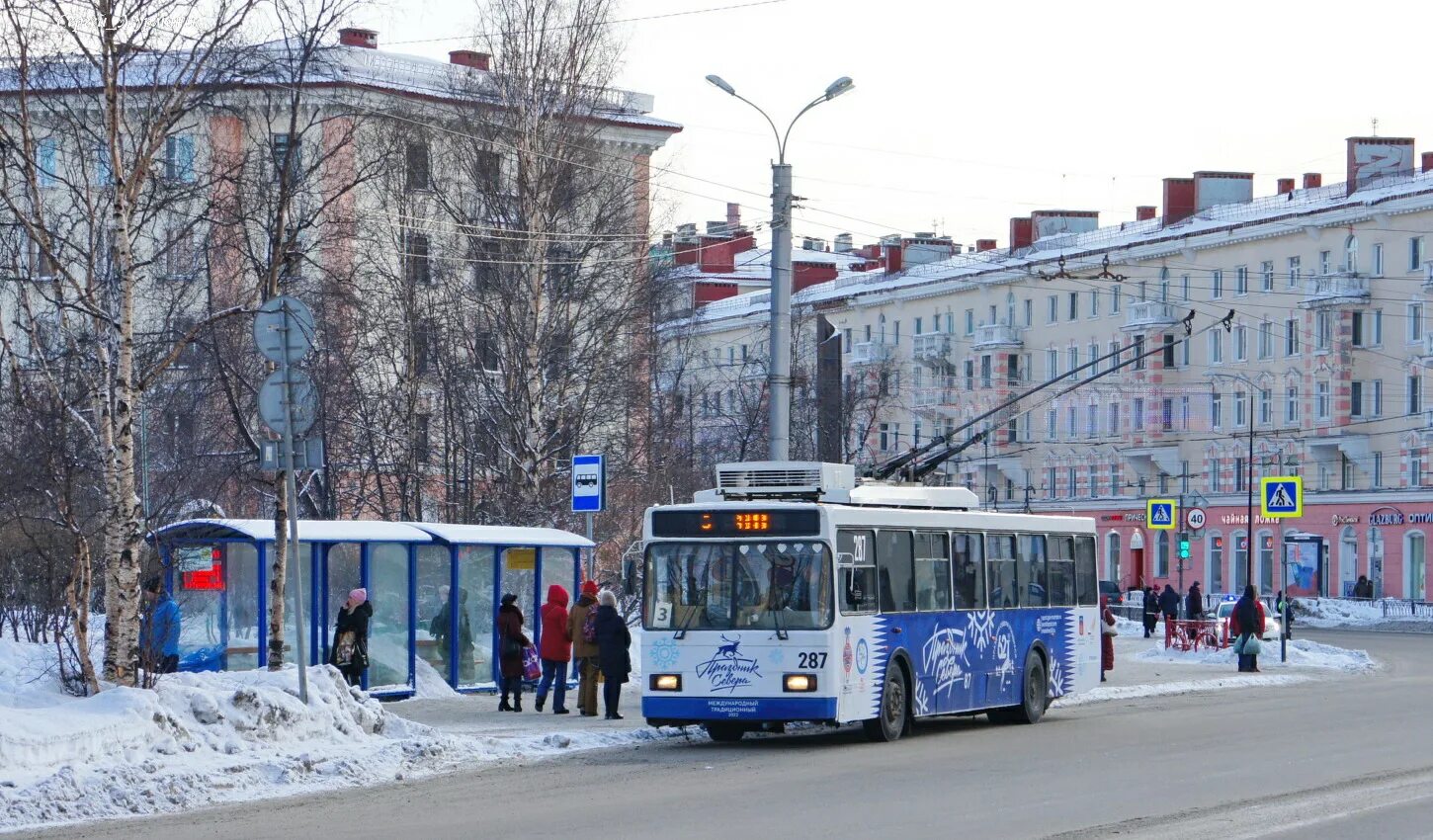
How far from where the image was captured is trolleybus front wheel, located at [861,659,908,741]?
20.6 meters

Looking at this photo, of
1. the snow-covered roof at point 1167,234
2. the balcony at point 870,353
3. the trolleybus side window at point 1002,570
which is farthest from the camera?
the balcony at point 870,353

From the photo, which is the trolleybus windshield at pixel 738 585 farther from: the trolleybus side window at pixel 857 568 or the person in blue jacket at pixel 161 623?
the person in blue jacket at pixel 161 623

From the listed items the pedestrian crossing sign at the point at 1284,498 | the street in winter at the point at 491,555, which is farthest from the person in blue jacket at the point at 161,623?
the pedestrian crossing sign at the point at 1284,498

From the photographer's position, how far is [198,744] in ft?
52.6

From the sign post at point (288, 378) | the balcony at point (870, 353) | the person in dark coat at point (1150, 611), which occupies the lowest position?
the person in dark coat at point (1150, 611)

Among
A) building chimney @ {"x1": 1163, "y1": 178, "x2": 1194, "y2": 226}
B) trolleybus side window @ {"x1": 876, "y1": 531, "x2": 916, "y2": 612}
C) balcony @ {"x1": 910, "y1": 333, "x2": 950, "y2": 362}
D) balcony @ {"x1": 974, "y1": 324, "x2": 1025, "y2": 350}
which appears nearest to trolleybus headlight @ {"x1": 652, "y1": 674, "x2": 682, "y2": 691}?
trolleybus side window @ {"x1": 876, "y1": 531, "x2": 916, "y2": 612}

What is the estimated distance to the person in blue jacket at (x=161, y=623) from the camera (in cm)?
1858

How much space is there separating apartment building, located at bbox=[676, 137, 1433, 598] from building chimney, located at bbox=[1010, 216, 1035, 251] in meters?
0.08

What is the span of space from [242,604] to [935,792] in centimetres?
970

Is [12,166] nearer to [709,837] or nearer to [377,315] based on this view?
[709,837]

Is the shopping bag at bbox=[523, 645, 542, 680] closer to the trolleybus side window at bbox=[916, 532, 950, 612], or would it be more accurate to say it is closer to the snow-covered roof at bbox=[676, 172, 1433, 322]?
the trolleybus side window at bbox=[916, 532, 950, 612]

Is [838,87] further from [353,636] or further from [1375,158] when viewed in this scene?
[1375,158]

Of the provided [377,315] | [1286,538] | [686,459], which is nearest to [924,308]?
[1286,538]

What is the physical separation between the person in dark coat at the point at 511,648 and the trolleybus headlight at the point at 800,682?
4.34 meters
